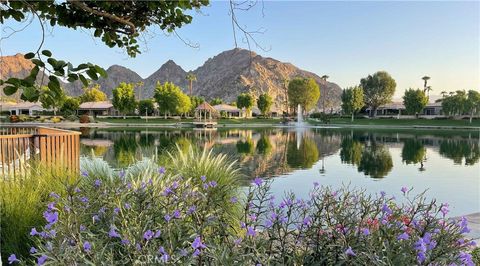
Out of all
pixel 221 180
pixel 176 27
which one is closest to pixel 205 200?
pixel 176 27

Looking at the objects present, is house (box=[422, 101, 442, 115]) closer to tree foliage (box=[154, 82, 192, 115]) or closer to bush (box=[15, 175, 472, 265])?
tree foliage (box=[154, 82, 192, 115])

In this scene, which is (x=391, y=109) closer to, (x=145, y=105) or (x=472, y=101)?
(x=472, y=101)

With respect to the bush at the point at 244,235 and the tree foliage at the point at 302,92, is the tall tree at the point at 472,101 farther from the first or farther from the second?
the bush at the point at 244,235

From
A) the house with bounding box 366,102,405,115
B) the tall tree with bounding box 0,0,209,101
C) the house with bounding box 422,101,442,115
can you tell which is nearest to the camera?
the tall tree with bounding box 0,0,209,101

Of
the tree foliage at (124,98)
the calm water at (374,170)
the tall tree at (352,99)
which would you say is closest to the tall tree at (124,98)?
the tree foliage at (124,98)

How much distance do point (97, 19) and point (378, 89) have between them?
296 feet

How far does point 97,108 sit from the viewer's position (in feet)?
267

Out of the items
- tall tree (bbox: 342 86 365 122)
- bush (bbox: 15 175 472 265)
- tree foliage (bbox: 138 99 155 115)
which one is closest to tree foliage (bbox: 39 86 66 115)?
bush (bbox: 15 175 472 265)

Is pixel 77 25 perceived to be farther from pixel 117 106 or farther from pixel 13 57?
pixel 117 106

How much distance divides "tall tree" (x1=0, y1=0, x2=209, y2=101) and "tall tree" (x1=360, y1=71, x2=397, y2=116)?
292 ft

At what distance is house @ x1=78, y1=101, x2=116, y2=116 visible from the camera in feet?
265

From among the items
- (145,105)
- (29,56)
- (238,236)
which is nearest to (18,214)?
(238,236)

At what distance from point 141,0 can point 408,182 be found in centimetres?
1314

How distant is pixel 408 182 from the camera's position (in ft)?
44.9
